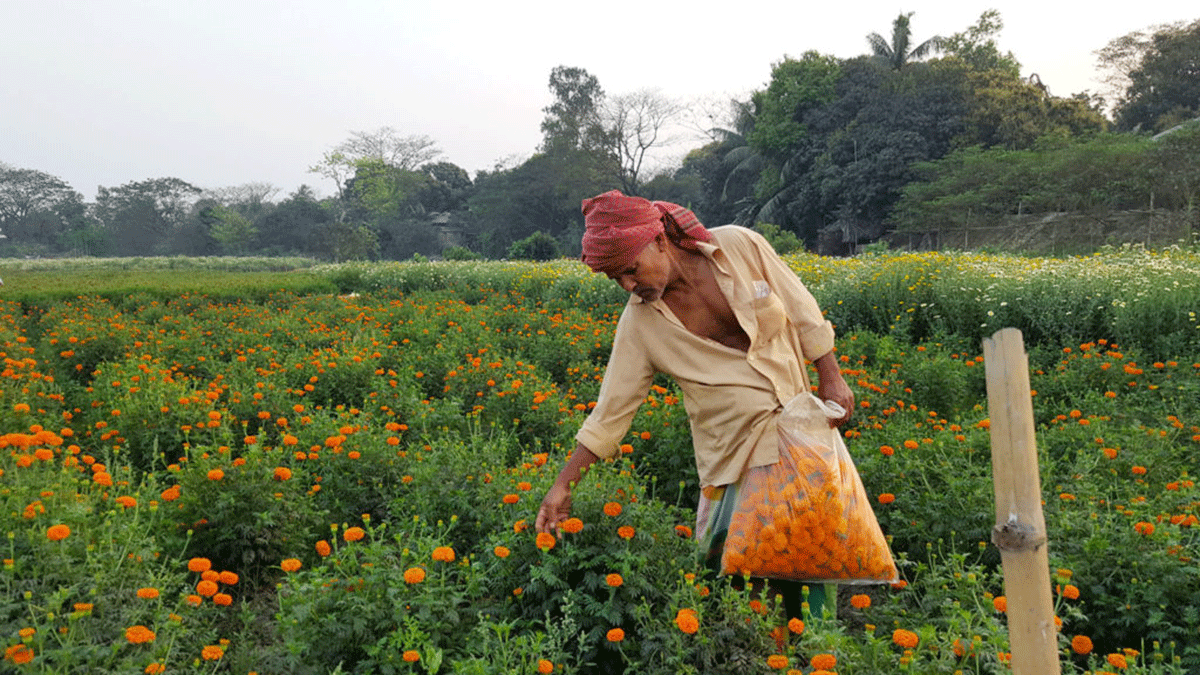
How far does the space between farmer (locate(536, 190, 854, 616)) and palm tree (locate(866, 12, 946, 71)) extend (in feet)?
118

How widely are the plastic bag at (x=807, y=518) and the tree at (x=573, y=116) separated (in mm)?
41157

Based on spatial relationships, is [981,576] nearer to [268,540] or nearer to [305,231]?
[268,540]

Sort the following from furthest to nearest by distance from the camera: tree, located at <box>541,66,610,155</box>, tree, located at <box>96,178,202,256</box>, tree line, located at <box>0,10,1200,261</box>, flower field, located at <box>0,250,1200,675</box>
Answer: tree, located at <box>96,178,202,256</box> → tree, located at <box>541,66,610,155</box> → tree line, located at <box>0,10,1200,261</box> → flower field, located at <box>0,250,1200,675</box>

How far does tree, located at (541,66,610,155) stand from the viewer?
42062 mm

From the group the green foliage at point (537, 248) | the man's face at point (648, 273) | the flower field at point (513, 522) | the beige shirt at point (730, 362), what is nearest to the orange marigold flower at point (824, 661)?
the flower field at point (513, 522)

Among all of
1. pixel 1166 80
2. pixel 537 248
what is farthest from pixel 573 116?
pixel 1166 80

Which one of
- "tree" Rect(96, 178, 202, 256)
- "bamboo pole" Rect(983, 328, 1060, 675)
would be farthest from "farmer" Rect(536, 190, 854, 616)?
"tree" Rect(96, 178, 202, 256)

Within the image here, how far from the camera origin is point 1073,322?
6199 mm

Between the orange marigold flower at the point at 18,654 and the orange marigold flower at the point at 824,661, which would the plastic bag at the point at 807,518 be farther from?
the orange marigold flower at the point at 18,654

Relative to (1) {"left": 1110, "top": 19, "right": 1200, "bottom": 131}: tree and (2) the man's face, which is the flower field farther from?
(1) {"left": 1110, "top": 19, "right": 1200, "bottom": 131}: tree

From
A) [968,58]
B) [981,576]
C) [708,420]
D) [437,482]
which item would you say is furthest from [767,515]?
[968,58]

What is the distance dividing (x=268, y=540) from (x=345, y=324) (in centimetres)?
561

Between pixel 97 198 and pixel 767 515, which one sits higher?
pixel 97 198

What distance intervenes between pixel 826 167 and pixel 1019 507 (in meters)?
30.3
